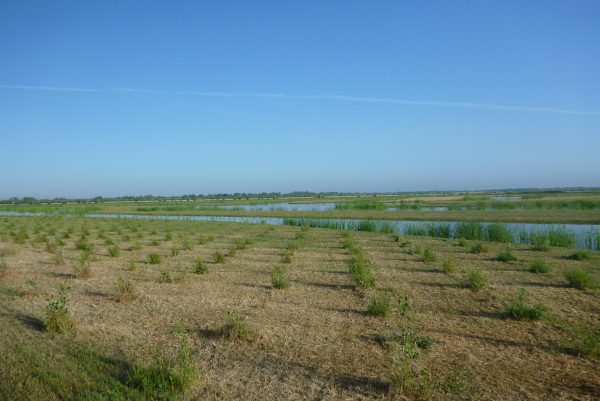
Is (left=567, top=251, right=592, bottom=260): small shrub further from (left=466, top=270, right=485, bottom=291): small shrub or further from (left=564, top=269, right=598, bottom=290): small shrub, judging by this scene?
(left=466, top=270, right=485, bottom=291): small shrub

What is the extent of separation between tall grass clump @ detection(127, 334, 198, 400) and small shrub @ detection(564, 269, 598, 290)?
1130 cm

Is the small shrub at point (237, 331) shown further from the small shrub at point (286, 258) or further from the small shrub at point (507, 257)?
the small shrub at point (507, 257)

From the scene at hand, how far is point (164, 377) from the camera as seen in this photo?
6082 millimetres

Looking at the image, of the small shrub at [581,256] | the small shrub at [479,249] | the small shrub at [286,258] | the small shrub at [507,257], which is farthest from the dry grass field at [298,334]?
the small shrub at [479,249]

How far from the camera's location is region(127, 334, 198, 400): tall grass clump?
584 cm

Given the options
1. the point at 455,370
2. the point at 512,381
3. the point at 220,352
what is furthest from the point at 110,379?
the point at 512,381

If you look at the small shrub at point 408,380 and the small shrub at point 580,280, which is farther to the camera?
the small shrub at point 580,280

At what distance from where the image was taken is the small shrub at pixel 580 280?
12.4 m

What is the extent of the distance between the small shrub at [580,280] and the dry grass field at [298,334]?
0.04 meters

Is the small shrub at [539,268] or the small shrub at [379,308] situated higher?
the small shrub at [379,308]

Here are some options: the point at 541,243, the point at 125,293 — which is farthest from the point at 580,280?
the point at 125,293

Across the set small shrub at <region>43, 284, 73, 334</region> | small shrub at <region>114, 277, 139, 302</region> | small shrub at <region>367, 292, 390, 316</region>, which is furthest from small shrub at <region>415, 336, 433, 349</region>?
small shrub at <region>114, 277, 139, 302</region>

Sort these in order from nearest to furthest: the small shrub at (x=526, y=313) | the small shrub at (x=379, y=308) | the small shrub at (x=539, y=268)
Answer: the small shrub at (x=526, y=313)
the small shrub at (x=379, y=308)
the small shrub at (x=539, y=268)

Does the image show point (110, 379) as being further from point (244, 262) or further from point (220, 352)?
point (244, 262)
